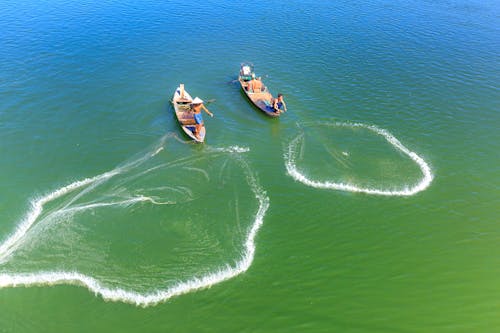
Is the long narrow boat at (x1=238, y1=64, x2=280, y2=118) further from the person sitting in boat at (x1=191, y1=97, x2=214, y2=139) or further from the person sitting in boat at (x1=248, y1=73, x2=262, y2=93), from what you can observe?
the person sitting in boat at (x1=191, y1=97, x2=214, y2=139)

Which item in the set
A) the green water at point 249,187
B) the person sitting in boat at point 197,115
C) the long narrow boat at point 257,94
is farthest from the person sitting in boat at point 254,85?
the person sitting in boat at point 197,115

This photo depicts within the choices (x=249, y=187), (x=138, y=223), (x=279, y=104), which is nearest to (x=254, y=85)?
(x=279, y=104)

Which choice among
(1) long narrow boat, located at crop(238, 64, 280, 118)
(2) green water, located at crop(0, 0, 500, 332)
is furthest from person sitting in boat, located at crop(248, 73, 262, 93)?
(2) green water, located at crop(0, 0, 500, 332)

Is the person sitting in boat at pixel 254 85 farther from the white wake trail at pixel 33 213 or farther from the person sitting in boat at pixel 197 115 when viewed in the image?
the white wake trail at pixel 33 213

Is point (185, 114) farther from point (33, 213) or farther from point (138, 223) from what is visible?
point (33, 213)

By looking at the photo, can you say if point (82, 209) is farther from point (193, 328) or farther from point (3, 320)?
point (193, 328)

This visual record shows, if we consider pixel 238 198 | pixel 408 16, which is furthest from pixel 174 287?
pixel 408 16
